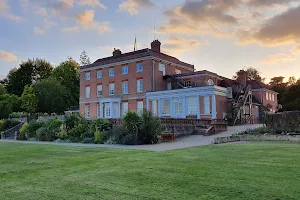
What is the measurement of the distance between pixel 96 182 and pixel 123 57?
35395mm

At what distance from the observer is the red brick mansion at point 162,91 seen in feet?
106

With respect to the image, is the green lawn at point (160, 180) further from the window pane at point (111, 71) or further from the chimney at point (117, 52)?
the chimney at point (117, 52)

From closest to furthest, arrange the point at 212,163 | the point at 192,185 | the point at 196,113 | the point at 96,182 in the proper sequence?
the point at 192,185
the point at 96,182
the point at 212,163
the point at 196,113

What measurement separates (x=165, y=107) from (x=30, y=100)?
1072 inches

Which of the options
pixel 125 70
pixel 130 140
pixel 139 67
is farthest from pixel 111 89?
pixel 130 140

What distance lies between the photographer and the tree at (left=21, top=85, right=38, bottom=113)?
162ft

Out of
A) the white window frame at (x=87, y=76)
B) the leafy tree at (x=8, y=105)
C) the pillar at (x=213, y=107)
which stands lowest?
the pillar at (x=213, y=107)

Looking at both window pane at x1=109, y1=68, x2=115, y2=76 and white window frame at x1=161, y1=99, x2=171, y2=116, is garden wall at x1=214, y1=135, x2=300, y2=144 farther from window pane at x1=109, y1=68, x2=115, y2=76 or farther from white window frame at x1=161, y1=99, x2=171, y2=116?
window pane at x1=109, y1=68, x2=115, y2=76

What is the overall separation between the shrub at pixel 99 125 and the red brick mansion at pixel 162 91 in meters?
10.4

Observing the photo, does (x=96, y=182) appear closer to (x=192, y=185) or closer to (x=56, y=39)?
(x=192, y=185)

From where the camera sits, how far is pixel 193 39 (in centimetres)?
2406

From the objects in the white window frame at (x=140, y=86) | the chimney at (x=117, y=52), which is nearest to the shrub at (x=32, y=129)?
the white window frame at (x=140, y=86)

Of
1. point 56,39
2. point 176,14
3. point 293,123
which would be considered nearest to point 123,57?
point 56,39

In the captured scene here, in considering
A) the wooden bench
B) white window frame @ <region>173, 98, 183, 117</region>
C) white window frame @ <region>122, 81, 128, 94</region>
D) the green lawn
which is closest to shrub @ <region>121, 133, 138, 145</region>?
the wooden bench
